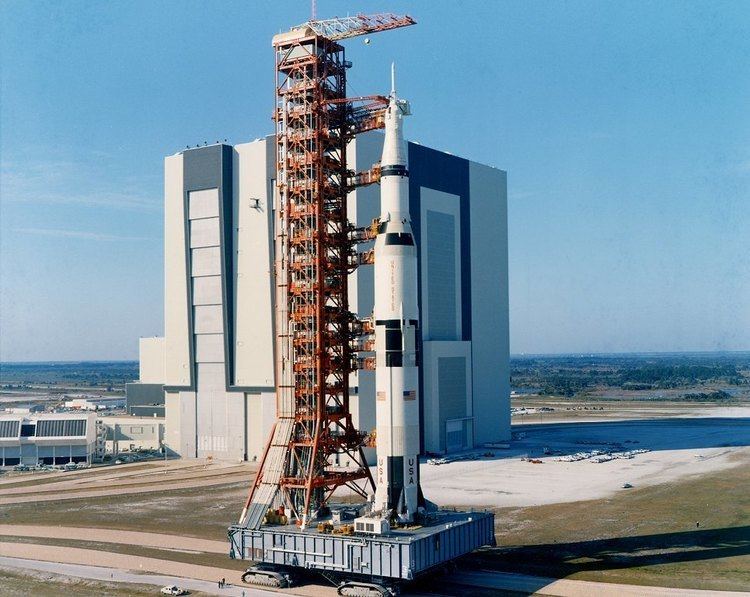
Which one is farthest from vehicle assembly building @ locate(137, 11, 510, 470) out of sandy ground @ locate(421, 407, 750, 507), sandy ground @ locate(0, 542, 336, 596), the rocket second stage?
the rocket second stage

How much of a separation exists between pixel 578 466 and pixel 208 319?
4862 centimetres

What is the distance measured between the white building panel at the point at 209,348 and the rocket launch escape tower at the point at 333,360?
49.4m

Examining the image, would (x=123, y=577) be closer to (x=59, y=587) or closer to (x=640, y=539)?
(x=59, y=587)

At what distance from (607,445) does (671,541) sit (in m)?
61.8

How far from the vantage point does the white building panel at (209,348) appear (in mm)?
103562

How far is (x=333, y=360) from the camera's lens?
55.2m

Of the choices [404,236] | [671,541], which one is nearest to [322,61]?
[404,236]

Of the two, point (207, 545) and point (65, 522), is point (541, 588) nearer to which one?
point (207, 545)

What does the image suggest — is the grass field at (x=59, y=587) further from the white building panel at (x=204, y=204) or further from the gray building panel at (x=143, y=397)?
the gray building panel at (x=143, y=397)

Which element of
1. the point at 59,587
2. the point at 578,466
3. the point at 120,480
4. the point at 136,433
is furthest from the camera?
the point at 136,433

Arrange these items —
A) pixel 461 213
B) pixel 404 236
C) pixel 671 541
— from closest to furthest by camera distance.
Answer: pixel 404 236 < pixel 671 541 < pixel 461 213

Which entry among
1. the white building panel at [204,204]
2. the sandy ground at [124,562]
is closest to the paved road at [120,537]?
the sandy ground at [124,562]

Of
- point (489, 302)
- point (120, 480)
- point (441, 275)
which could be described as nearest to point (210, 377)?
point (120, 480)

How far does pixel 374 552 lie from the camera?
42.8 m
